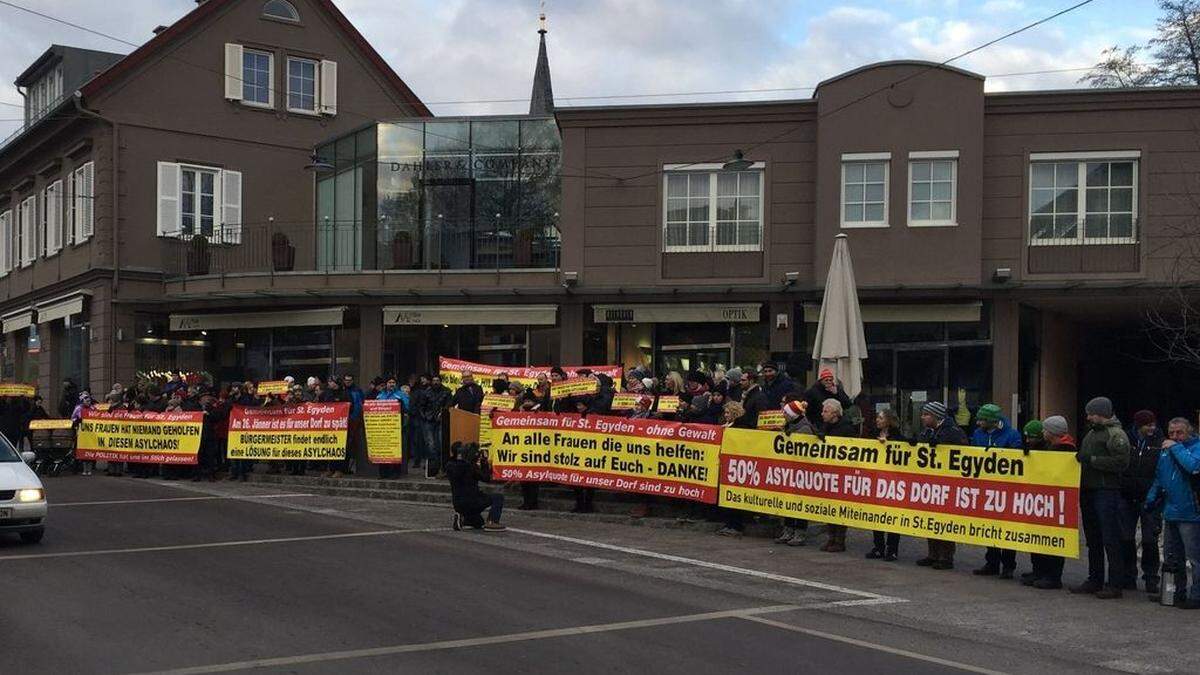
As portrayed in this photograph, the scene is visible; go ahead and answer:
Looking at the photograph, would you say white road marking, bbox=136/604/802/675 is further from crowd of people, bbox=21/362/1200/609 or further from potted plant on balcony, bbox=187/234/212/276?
potted plant on balcony, bbox=187/234/212/276

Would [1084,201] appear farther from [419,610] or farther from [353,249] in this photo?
[419,610]

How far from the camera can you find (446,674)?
7.63m

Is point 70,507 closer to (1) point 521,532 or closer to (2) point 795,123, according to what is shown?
(1) point 521,532

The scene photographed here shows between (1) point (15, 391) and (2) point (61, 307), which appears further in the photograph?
(2) point (61, 307)

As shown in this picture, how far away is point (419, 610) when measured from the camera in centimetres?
976

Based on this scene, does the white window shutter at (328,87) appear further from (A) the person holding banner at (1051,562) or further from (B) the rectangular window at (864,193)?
(A) the person holding banner at (1051,562)

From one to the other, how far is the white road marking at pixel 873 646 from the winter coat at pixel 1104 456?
3705mm

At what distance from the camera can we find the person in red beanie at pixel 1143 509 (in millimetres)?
11414

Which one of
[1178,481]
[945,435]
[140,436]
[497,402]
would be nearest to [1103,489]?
[1178,481]

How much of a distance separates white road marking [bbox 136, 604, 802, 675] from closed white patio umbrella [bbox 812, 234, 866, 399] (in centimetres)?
694

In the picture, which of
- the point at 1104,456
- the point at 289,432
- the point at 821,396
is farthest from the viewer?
the point at 289,432

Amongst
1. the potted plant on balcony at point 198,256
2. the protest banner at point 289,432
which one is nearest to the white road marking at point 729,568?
the protest banner at point 289,432

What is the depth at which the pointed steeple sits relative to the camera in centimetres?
4231

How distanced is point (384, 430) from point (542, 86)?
2536 centimetres
